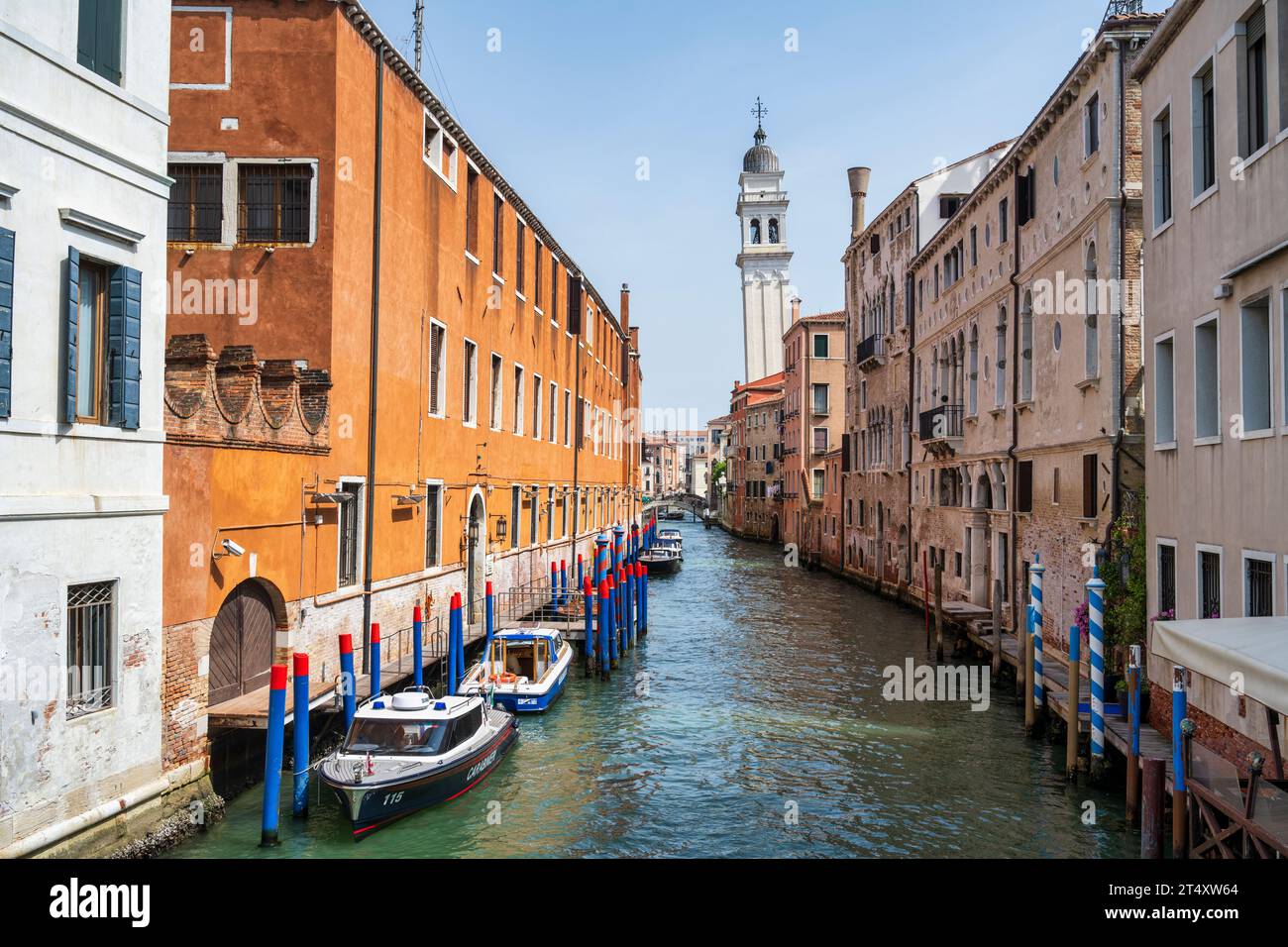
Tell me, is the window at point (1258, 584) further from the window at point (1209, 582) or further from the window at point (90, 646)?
the window at point (90, 646)

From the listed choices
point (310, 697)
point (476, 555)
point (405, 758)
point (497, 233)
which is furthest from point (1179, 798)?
point (497, 233)

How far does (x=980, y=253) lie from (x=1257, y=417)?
1437 cm

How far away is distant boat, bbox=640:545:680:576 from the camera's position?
1713 inches

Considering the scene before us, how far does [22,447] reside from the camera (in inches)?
297

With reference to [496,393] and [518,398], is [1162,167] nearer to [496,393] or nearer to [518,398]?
[496,393]

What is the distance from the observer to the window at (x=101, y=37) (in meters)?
8.29

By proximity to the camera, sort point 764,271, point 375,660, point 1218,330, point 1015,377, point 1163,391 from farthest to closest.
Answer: point 764,271 → point 1015,377 → point 375,660 → point 1163,391 → point 1218,330

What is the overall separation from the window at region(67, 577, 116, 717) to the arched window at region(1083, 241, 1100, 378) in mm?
13648

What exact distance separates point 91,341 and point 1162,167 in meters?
11.2

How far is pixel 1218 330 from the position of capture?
9922 mm

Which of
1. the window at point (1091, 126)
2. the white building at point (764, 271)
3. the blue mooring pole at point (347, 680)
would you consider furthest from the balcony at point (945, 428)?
the white building at point (764, 271)

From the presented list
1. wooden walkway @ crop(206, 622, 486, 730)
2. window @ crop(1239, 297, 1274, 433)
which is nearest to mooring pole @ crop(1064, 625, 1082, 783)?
window @ crop(1239, 297, 1274, 433)

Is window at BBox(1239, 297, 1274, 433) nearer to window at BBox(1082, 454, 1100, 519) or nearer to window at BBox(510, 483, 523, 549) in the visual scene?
window at BBox(1082, 454, 1100, 519)
